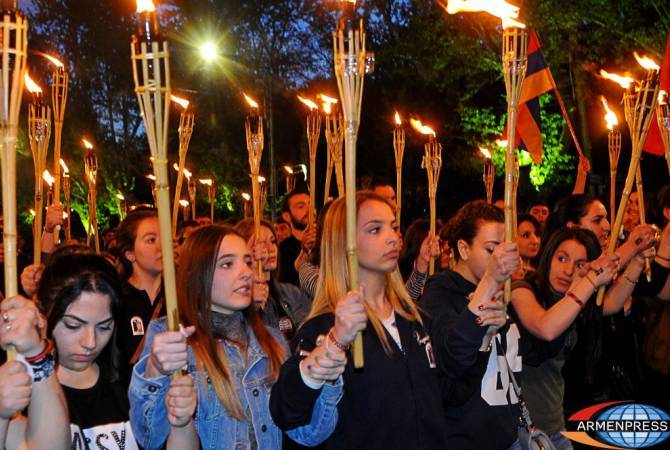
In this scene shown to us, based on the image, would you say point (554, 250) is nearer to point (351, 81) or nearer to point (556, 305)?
point (556, 305)

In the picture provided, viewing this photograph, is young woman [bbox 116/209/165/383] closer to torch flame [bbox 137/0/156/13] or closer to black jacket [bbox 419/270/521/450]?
black jacket [bbox 419/270/521/450]

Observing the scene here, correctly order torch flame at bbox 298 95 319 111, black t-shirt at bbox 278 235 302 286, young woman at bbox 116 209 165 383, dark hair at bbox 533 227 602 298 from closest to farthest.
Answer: young woman at bbox 116 209 165 383, dark hair at bbox 533 227 602 298, torch flame at bbox 298 95 319 111, black t-shirt at bbox 278 235 302 286

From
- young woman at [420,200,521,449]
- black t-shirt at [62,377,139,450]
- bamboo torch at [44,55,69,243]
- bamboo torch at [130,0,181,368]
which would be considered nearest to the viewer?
bamboo torch at [130,0,181,368]

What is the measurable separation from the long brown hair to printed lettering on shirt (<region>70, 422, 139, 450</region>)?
1.52ft

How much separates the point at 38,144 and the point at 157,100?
8.73 ft

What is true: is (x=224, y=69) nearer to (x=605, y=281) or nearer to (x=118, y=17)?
(x=118, y=17)

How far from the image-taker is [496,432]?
4840 millimetres

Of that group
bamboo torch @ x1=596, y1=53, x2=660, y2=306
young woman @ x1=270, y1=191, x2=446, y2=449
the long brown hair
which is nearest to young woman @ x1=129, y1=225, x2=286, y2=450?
the long brown hair

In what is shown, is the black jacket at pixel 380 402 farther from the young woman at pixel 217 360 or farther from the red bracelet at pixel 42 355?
the red bracelet at pixel 42 355

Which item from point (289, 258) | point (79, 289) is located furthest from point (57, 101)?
point (289, 258)

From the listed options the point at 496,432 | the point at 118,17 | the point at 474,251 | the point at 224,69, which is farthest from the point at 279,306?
the point at 118,17

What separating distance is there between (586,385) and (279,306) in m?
2.63

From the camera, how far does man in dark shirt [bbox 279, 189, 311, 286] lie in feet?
30.3

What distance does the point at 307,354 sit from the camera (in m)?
3.88
